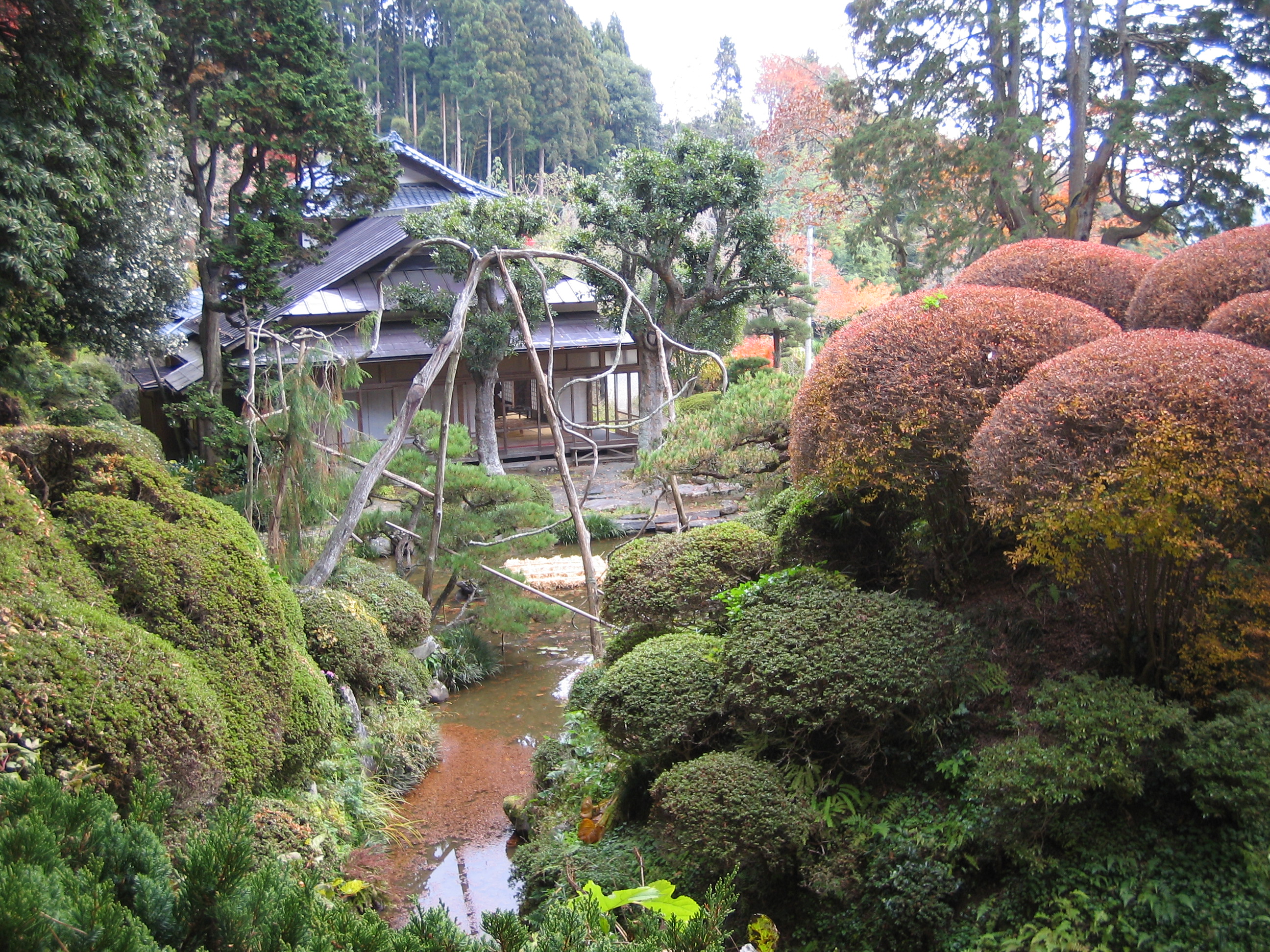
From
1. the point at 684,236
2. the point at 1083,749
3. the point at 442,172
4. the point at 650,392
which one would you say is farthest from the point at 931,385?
the point at 442,172

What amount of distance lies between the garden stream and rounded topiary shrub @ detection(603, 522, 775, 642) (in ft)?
5.41

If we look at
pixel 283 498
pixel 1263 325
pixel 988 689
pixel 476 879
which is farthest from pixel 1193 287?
pixel 283 498

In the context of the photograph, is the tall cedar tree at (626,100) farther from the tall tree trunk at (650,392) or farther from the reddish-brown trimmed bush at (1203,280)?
the reddish-brown trimmed bush at (1203,280)

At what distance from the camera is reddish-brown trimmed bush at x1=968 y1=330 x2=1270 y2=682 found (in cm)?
348

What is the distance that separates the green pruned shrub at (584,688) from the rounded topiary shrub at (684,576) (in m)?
0.58

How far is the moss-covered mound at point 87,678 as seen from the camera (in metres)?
3.59

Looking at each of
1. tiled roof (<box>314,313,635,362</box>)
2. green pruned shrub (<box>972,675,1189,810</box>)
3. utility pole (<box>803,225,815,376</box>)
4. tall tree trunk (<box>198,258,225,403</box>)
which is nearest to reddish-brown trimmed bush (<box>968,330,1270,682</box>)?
green pruned shrub (<box>972,675,1189,810</box>)

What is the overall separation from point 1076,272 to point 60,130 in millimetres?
7743

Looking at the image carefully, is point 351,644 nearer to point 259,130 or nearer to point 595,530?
point 595,530

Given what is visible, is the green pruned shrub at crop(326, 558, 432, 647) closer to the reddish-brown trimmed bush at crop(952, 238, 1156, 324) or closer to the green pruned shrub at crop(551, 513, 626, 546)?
the green pruned shrub at crop(551, 513, 626, 546)

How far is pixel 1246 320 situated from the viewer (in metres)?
4.59

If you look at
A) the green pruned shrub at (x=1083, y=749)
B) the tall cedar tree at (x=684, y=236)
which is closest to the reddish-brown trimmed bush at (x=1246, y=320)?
the green pruned shrub at (x=1083, y=749)

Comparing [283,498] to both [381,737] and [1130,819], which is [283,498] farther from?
[1130,819]

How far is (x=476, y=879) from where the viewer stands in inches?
219
